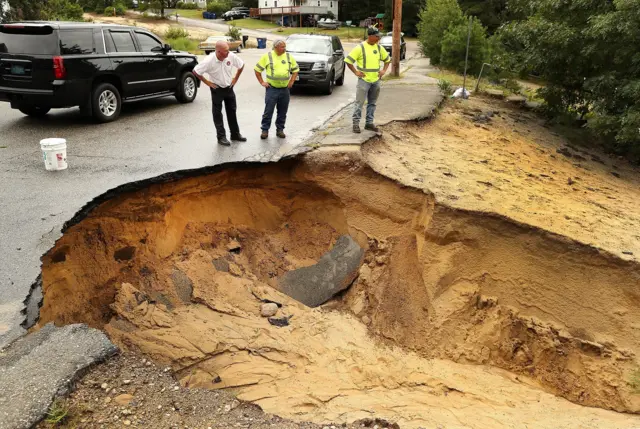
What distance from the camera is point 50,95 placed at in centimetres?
898

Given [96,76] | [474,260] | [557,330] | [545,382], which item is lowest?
[545,382]

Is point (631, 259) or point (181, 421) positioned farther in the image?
point (631, 259)

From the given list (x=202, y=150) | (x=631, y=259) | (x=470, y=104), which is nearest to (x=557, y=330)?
(x=631, y=259)

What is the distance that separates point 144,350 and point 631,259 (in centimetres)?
565

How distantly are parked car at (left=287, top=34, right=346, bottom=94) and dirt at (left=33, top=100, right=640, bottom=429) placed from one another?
6516 millimetres

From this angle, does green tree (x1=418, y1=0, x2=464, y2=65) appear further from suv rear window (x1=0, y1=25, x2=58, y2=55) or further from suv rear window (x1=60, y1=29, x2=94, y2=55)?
suv rear window (x1=0, y1=25, x2=58, y2=55)

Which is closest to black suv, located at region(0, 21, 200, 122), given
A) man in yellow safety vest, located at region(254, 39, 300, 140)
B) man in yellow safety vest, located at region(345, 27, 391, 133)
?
man in yellow safety vest, located at region(254, 39, 300, 140)

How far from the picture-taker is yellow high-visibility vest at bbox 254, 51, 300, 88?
8422mm

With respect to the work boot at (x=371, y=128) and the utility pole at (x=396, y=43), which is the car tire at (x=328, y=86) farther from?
the work boot at (x=371, y=128)

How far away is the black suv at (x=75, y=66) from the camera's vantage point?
8922 mm

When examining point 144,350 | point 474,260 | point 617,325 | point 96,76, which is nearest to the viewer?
point 144,350

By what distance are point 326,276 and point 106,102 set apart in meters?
6.03

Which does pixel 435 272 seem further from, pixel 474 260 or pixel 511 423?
pixel 511 423

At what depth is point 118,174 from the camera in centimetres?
691
